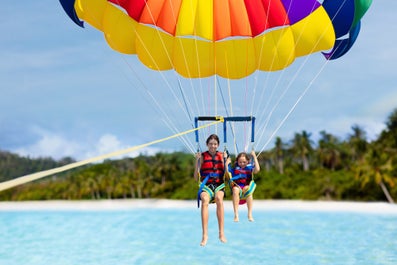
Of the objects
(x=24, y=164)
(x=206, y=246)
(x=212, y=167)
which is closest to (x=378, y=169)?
(x=206, y=246)

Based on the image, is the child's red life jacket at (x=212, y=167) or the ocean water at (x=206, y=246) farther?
the ocean water at (x=206, y=246)

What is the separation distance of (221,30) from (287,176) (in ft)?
96.2

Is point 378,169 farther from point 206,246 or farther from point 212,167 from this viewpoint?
point 212,167

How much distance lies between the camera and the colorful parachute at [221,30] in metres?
8.06

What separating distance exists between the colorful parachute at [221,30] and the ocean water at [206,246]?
4094 mm

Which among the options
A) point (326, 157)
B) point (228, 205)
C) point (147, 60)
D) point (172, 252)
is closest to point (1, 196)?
point (228, 205)

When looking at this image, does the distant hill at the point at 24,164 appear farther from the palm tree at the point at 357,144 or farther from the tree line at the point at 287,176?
the palm tree at the point at 357,144

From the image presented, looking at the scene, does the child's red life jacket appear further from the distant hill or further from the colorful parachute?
the distant hill

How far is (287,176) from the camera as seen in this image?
3653cm

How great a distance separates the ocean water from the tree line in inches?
551

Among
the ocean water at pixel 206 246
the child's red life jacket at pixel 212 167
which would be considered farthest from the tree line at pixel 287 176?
the child's red life jacket at pixel 212 167

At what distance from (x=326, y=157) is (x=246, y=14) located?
34.1 meters

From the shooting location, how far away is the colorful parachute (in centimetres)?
806

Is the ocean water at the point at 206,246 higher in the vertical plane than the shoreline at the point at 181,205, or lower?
lower
